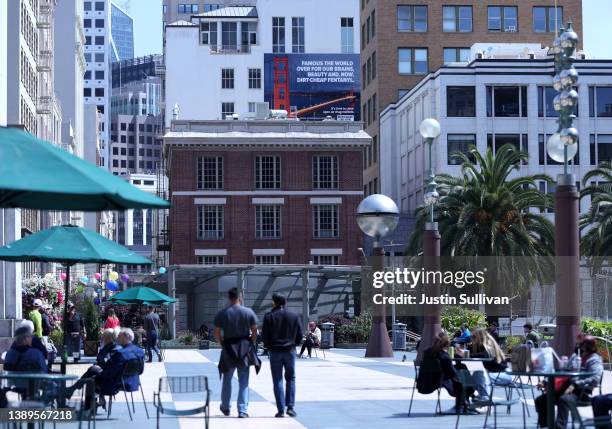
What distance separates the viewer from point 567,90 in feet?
59.7

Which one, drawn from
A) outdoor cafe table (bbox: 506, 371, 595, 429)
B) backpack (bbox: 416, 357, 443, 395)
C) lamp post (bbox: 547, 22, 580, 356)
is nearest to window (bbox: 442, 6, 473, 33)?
lamp post (bbox: 547, 22, 580, 356)

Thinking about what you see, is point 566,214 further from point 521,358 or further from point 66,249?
point 66,249

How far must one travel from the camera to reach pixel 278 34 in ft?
333

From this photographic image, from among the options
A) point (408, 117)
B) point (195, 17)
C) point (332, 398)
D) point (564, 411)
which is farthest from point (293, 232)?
point (564, 411)

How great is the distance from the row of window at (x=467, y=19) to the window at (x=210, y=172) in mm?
19194

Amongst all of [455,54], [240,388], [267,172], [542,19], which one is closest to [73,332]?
[240,388]

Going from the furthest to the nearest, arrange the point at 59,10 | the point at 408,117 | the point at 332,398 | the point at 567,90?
the point at 59,10, the point at 408,117, the point at 332,398, the point at 567,90

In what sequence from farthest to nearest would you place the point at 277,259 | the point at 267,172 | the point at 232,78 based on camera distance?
1. the point at 232,78
2. the point at 267,172
3. the point at 277,259

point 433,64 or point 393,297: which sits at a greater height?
point 433,64

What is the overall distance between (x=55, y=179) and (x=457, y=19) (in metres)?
79.7

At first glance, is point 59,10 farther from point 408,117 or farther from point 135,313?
point 135,313

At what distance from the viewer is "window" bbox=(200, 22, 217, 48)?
102062mm

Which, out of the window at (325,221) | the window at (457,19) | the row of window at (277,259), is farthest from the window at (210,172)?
the window at (457,19)

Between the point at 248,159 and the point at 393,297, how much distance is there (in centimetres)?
2465
